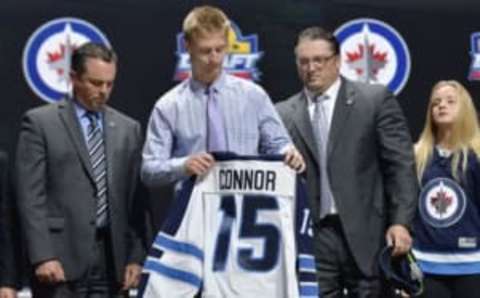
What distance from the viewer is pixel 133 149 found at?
565 cm

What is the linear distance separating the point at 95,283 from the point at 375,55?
1716 mm

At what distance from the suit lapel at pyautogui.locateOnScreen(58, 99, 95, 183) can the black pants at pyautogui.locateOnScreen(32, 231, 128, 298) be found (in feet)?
0.88

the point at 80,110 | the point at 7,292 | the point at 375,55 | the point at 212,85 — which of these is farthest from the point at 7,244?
the point at 375,55

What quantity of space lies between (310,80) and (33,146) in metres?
1.15

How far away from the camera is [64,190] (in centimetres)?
548

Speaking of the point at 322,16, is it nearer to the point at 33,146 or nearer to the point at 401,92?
the point at 401,92

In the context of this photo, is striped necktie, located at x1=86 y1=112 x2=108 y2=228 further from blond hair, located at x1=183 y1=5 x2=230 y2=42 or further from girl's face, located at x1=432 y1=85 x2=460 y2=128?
girl's face, located at x1=432 y1=85 x2=460 y2=128

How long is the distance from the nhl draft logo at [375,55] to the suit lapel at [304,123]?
0.49m

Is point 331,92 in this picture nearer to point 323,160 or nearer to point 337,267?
point 323,160

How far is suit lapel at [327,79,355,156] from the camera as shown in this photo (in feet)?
18.9

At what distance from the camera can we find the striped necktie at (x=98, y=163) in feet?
18.1

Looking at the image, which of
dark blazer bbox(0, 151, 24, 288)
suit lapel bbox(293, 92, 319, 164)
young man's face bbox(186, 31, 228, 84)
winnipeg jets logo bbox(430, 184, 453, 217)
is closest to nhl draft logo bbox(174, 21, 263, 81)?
suit lapel bbox(293, 92, 319, 164)

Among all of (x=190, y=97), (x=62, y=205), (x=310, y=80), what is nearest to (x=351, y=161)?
(x=310, y=80)

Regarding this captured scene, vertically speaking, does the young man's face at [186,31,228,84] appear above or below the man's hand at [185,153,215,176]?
above
